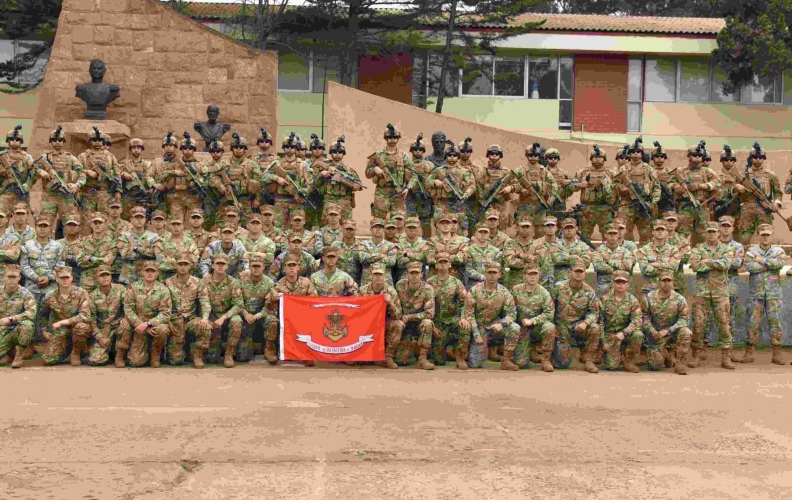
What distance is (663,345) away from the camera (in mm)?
13336

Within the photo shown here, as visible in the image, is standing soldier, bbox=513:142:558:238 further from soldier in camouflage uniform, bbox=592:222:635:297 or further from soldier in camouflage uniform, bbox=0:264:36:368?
soldier in camouflage uniform, bbox=0:264:36:368

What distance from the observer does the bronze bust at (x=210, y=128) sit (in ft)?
58.3

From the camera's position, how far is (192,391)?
11.3 metres

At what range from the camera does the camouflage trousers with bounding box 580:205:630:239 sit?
627 inches

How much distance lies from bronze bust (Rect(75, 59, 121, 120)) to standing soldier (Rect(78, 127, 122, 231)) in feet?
6.36

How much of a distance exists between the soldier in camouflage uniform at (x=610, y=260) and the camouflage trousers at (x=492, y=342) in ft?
5.35

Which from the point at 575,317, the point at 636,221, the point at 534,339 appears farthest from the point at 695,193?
the point at 534,339

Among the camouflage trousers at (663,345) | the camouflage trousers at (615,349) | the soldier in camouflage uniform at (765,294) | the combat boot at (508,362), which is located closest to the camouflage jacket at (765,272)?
the soldier in camouflage uniform at (765,294)

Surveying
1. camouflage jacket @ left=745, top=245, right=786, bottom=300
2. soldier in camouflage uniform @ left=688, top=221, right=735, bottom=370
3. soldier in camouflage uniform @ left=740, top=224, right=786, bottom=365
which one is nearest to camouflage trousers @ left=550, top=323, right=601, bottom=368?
soldier in camouflage uniform @ left=688, top=221, right=735, bottom=370

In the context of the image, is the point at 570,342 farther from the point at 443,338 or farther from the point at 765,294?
the point at 765,294

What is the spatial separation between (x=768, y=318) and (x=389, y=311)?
493 centimetres

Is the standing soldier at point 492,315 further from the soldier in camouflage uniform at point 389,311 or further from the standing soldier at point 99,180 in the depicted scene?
the standing soldier at point 99,180

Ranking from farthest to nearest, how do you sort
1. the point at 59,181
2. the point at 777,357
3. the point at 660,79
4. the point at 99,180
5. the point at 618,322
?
the point at 660,79
the point at 99,180
the point at 59,181
the point at 777,357
the point at 618,322

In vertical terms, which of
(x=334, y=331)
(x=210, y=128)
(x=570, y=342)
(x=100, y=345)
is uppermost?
(x=210, y=128)
